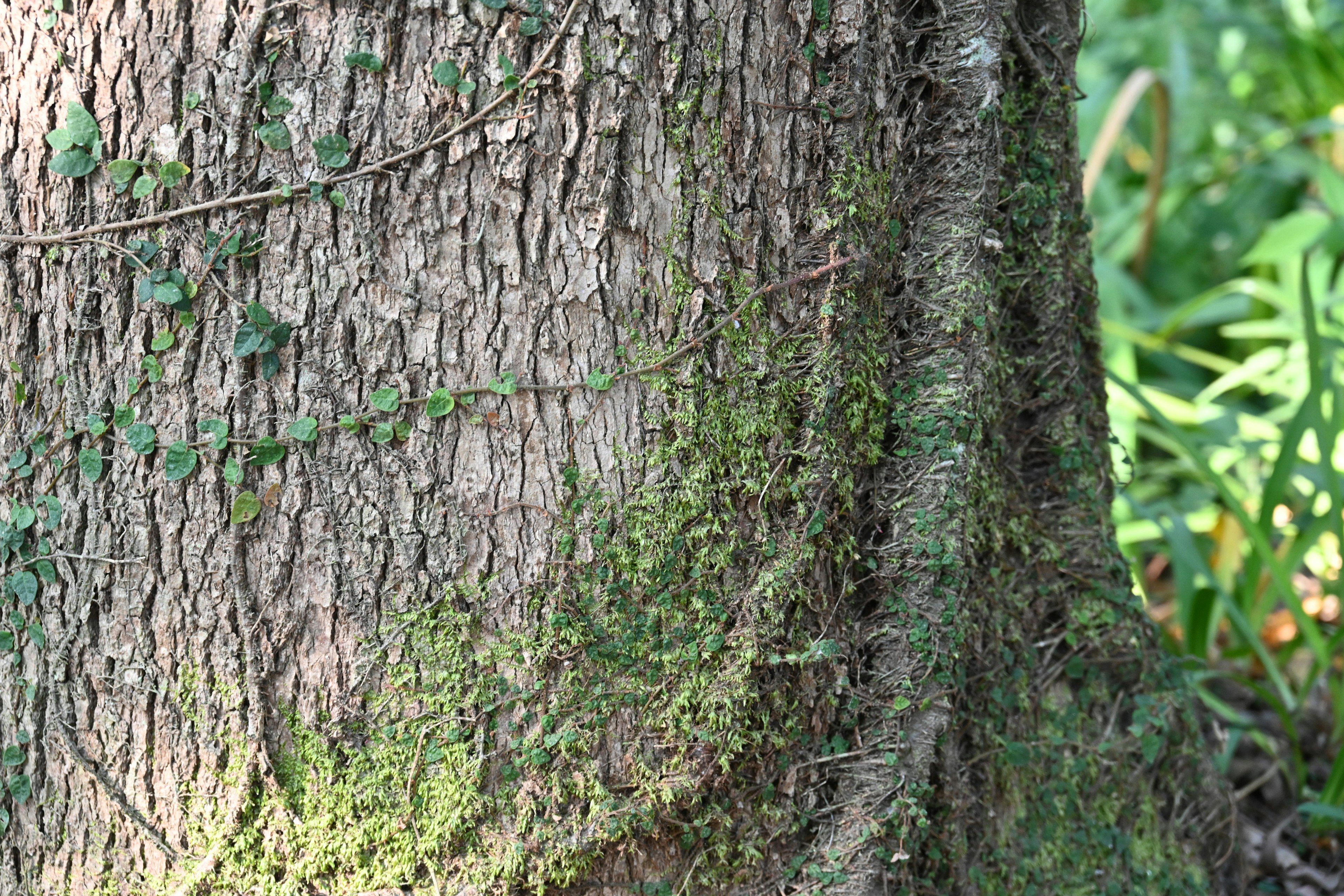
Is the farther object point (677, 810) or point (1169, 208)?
point (1169, 208)

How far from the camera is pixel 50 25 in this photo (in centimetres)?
113

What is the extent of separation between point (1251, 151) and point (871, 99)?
11.5ft

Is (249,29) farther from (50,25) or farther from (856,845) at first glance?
(856,845)

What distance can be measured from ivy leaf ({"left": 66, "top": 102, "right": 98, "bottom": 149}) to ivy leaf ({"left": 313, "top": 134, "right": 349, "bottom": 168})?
289mm

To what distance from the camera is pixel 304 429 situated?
44.9 inches

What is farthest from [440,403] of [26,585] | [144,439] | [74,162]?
[26,585]

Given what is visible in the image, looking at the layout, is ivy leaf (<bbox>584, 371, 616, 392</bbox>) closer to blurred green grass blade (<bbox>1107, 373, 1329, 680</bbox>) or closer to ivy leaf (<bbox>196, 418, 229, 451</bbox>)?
ivy leaf (<bbox>196, 418, 229, 451</bbox>)

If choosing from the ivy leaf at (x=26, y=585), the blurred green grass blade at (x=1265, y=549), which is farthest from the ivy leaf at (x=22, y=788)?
the blurred green grass blade at (x=1265, y=549)

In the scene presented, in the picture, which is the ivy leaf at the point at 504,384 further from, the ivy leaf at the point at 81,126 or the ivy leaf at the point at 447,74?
the ivy leaf at the point at 81,126

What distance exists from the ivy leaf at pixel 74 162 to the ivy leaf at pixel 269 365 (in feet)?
1.05

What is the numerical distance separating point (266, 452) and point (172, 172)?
359 mm

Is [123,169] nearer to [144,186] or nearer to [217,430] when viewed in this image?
[144,186]

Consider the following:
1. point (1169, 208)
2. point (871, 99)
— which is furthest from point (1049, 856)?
point (1169, 208)

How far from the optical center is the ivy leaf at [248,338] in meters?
1.13
